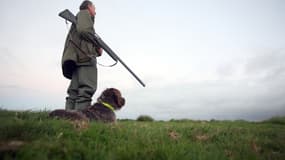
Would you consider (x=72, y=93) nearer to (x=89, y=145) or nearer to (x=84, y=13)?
(x=84, y=13)

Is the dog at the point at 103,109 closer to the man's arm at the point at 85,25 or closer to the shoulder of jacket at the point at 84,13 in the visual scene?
the man's arm at the point at 85,25

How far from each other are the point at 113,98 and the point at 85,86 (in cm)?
86

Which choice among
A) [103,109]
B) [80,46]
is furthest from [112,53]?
[103,109]

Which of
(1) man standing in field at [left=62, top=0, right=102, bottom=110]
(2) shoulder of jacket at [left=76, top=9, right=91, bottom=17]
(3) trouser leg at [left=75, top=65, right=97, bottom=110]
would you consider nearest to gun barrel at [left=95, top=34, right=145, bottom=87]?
(1) man standing in field at [left=62, top=0, right=102, bottom=110]

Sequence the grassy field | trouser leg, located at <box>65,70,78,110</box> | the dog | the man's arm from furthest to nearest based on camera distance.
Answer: trouser leg, located at <box>65,70,78,110</box>, the man's arm, the dog, the grassy field

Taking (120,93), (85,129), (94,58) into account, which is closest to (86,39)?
(94,58)

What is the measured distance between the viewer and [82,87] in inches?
263

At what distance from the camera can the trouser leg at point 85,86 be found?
6594 mm

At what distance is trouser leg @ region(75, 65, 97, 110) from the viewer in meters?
6.59

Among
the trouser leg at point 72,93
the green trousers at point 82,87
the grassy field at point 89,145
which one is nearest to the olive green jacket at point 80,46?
the green trousers at point 82,87

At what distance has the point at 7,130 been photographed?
3459 millimetres

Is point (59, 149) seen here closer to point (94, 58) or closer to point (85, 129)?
point (85, 129)

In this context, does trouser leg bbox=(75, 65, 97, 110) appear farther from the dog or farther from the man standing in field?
the dog

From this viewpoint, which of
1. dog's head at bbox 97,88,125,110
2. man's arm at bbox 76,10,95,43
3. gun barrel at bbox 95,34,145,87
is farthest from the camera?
gun barrel at bbox 95,34,145,87
